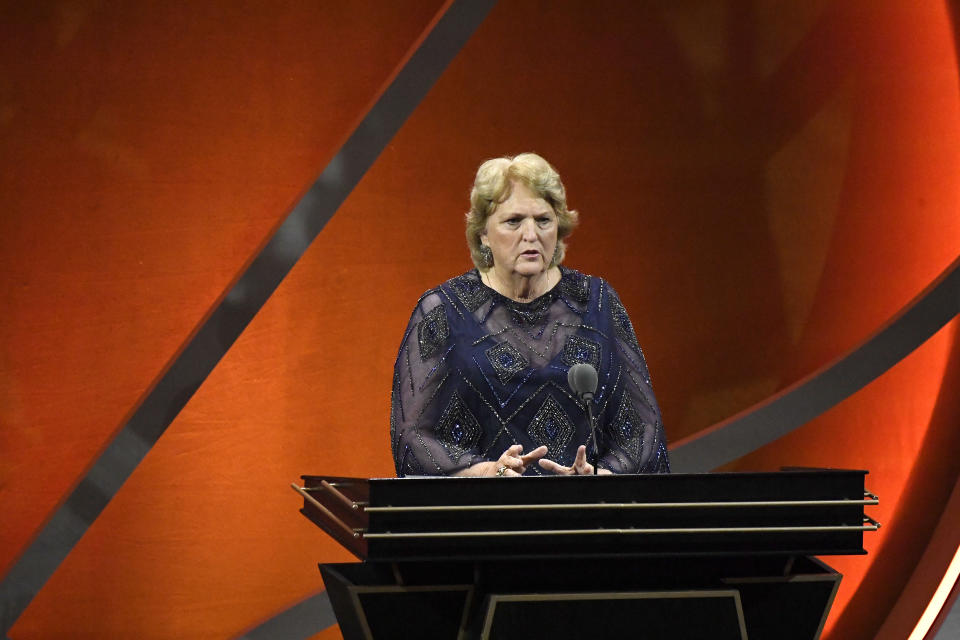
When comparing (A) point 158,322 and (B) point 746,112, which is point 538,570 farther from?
(B) point 746,112

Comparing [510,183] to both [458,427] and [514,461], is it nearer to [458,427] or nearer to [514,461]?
[458,427]

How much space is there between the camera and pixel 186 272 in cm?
389

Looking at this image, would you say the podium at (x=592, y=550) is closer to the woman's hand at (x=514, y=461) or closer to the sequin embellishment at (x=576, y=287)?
the woman's hand at (x=514, y=461)

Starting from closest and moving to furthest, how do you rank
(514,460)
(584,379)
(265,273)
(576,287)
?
(584,379), (514,460), (576,287), (265,273)

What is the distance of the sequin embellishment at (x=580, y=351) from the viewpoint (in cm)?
273

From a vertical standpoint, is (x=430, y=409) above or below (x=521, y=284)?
below

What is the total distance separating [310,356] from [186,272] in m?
0.49

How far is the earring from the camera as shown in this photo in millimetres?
2889

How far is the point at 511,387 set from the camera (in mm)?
2693

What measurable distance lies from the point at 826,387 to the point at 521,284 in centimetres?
167

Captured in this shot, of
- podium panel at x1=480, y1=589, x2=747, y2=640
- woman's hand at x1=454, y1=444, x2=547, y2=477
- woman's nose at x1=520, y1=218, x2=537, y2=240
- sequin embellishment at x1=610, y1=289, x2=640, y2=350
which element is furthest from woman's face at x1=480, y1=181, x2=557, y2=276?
podium panel at x1=480, y1=589, x2=747, y2=640

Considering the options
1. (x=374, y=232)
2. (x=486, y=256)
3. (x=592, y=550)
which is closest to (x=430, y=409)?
(x=486, y=256)

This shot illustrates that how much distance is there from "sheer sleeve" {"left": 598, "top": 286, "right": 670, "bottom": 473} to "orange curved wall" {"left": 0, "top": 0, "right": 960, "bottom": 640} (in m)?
1.38

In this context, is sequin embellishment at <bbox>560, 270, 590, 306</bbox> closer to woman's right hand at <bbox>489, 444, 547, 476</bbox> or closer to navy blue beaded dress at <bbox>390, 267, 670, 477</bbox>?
navy blue beaded dress at <bbox>390, 267, 670, 477</bbox>
